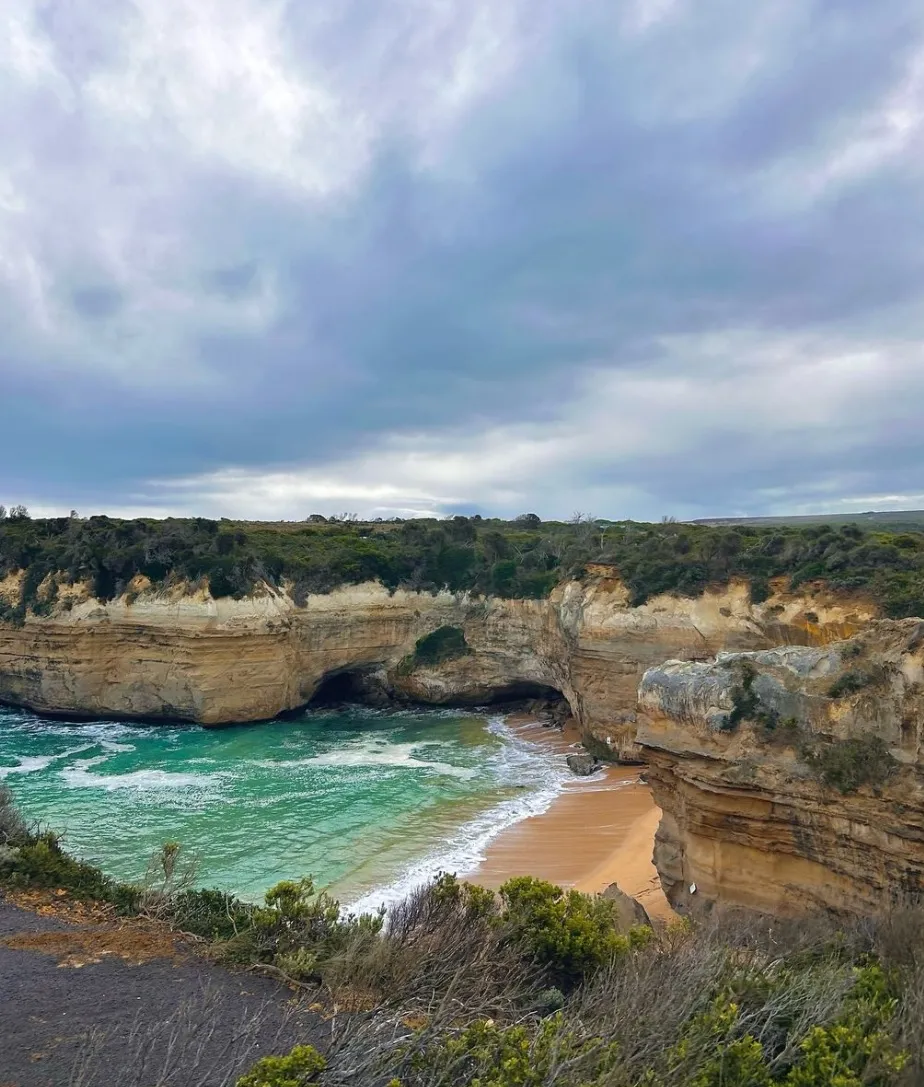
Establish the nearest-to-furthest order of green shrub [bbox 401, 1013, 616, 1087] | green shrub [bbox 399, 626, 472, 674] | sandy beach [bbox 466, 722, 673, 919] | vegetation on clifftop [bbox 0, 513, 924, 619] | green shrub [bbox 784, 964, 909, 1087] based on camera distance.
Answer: green shrub [bbox 401, 1013, 616, 1087] < green shrub [bbox 784, 964, 909, 1087] < sandy beach [bbox 466, 722, 673, 919] < vegetation on clifftop [bbox 0, 513, 924, 619] < green shrub [bbox 399, 626, 472, 674]

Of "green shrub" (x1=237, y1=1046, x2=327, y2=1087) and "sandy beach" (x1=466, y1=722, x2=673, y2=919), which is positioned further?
"sandy beach" (x1=466, y1=722, x2=673, y2=919)

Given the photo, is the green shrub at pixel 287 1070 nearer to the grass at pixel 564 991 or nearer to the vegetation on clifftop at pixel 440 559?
the grass at pixel 564 991

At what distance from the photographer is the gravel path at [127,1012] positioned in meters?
4.61

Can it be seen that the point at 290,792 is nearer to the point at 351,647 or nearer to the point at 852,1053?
the point at 351,647

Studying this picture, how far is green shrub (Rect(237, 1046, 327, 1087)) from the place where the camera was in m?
3.74

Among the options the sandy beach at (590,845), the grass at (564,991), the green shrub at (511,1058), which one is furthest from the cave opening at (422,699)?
Answer: the green shrub at (511,1058)

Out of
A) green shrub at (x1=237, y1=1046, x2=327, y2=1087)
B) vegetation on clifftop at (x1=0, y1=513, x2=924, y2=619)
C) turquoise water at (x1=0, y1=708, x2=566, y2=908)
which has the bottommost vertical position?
turquoise water at (x1=0, y1=708, x2=566, y2=908)

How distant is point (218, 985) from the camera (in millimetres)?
6000

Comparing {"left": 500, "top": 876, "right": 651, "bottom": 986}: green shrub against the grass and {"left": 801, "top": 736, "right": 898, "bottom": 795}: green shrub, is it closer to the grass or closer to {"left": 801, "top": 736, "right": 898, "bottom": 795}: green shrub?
the grass

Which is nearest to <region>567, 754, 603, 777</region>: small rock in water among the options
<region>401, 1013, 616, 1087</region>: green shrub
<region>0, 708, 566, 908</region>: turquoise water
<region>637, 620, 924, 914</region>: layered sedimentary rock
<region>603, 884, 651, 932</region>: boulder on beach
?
<region>0, 708, 566, 908</region>: turquoise water

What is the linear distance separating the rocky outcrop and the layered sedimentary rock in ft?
39.6

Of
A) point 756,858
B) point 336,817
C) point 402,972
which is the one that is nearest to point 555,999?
point 402,972

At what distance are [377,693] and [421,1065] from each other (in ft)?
91.4

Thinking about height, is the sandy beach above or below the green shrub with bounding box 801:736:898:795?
below
